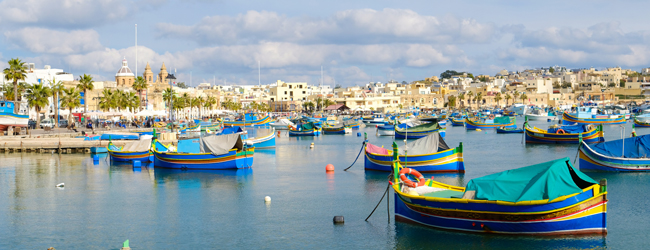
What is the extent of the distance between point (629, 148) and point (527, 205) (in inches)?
831

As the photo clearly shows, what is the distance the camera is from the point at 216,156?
135 feet

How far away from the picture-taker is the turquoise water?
845 inches

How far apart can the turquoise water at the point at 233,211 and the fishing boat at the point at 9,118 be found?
20.2m

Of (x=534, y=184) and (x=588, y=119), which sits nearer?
(x=534, y=184)

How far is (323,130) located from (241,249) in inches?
2869

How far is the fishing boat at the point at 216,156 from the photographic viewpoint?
41125 mm

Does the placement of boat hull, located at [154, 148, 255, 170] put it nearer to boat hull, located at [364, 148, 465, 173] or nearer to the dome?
boat hull, located at [364, 148, 465, 173]

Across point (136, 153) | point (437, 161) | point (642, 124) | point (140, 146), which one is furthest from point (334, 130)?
point (437, 161)

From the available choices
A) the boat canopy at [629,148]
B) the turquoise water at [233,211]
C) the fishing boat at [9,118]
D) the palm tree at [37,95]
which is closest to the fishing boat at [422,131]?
the turquoise water at [233,211]

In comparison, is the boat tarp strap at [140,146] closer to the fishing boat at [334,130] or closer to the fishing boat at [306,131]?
the fishing boat at [306,131]

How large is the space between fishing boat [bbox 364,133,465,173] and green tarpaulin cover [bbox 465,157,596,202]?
1487 centimetres

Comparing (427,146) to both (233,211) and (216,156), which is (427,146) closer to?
(216,156)

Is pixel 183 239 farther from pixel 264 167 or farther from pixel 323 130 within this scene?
pixel 323 130

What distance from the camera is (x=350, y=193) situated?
31453 mm
